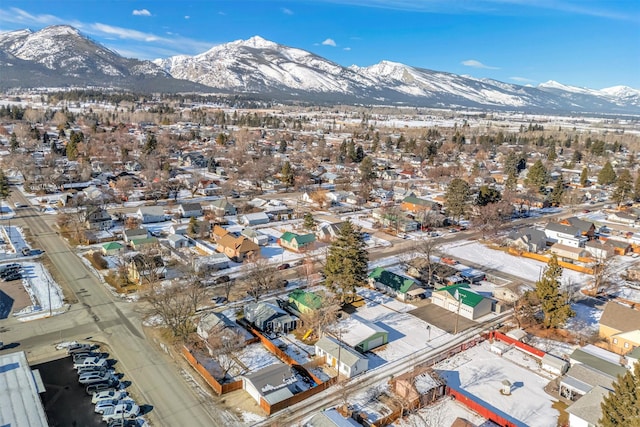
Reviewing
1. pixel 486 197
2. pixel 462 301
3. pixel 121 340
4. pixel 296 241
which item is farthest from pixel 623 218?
pixel 121 340

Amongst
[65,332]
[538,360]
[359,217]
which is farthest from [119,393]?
[359,217]

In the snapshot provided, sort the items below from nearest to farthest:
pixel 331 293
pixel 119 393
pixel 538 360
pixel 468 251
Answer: pixel 119 393 → pixel 538 360 → pixel 331 293 → pixel 468 251

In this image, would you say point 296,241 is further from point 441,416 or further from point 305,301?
point 441,416

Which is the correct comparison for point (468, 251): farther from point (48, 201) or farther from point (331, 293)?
point (48, 201)

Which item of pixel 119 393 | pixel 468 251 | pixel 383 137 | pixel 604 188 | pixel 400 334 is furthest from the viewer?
pixel 383 137

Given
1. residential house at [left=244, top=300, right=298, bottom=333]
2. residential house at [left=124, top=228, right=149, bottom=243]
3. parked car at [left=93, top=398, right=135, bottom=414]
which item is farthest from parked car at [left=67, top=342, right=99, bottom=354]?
residential house at [left=124, top=228, right=149, bottom=243]

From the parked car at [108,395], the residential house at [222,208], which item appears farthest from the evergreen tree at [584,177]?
the parked car at [108,395]
